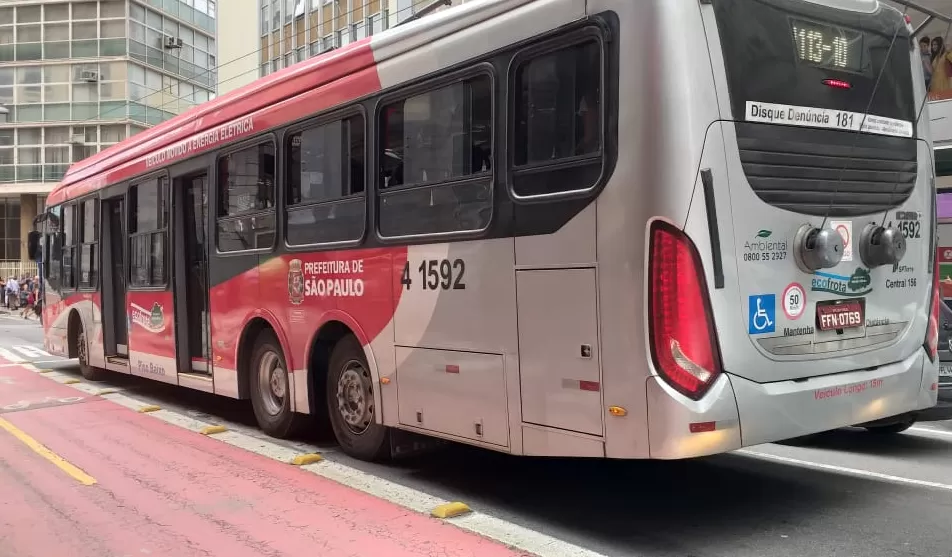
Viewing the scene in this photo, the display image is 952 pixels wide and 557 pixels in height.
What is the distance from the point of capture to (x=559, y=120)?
4.69m

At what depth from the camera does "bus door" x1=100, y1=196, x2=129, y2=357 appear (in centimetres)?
1118

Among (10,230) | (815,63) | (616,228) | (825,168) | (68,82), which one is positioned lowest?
(616,228)

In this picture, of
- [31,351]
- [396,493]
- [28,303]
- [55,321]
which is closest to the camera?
[396,493]

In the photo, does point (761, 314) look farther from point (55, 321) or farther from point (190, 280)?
point (55, 321)

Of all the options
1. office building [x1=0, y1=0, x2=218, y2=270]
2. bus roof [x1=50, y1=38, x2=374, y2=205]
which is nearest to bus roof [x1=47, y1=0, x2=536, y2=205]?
bus roof [x1=50, y1=38, x2=374, y2=205]

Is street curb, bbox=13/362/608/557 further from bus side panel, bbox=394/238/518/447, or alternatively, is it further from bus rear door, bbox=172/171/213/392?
bus rear door, bbox=172/171/213/392

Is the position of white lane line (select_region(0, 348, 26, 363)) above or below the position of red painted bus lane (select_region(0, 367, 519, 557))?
above

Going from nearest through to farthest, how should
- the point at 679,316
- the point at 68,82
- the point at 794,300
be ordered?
the point at 679,316, the point at 794,300, the point at 68,82

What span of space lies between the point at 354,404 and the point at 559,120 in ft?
10.3

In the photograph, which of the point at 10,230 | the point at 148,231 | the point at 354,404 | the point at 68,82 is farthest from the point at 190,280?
the point at 10,230

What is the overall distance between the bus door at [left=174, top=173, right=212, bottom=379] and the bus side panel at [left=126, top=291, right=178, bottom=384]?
19 cm

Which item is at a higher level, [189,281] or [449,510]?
[189,281]

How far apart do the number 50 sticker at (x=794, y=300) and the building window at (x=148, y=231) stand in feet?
24.0

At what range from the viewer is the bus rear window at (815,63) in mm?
4473
